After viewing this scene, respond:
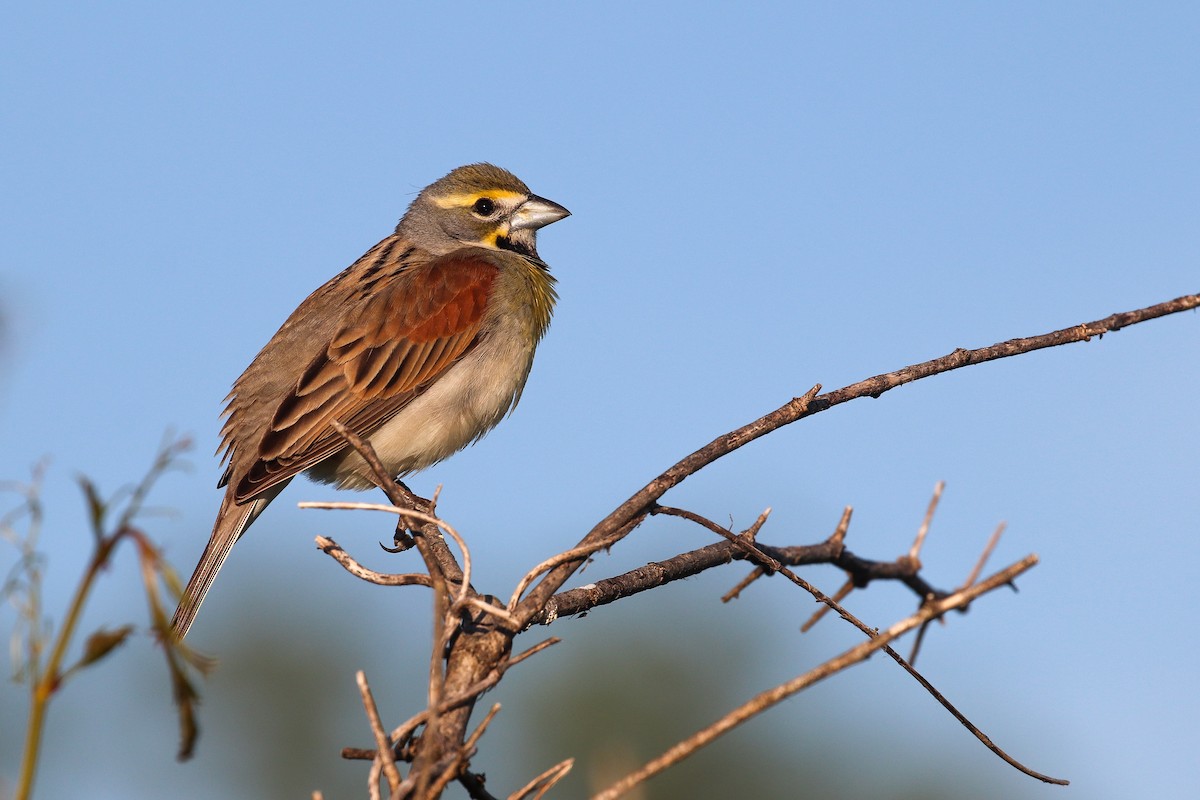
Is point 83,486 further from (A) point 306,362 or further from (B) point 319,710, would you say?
(B) point 319,710

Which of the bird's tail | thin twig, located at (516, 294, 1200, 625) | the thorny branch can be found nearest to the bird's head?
the bird's tail

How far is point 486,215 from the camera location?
7398 mm

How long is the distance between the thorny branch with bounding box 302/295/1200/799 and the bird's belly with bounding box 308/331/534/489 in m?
2.97

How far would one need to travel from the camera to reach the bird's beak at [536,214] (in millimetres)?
7329

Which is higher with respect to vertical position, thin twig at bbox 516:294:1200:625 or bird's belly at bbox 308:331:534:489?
bird's belly at bbox 308:331:534:489

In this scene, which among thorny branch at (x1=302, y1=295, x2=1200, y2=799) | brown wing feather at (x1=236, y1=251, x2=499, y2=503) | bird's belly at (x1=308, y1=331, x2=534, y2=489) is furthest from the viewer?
bird's belly at (x1=308, y1=331, x2=534, y2=489)

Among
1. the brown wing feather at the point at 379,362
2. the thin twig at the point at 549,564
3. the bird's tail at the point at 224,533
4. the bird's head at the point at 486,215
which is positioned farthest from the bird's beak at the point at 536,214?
the thin twig at the point at 549,564

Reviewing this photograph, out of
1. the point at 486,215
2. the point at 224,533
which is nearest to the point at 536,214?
the point at 486,215

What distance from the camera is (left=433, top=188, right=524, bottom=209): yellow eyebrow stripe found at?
7.39m

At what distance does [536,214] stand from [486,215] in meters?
0.29

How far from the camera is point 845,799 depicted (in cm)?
2094

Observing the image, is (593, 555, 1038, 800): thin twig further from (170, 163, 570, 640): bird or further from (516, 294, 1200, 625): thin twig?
(170, 163, 570, 640): bird

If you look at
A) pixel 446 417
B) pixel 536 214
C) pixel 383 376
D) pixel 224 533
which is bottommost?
pixel 224 533

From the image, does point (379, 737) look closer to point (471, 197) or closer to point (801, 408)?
point (801, 408)
